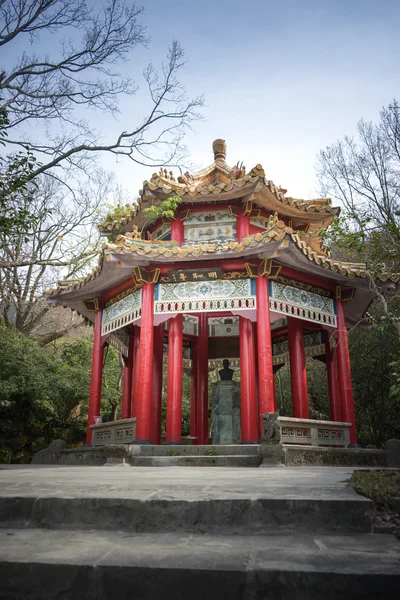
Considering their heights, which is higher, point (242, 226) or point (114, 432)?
point (242, 226)

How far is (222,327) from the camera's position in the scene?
13.5 meters

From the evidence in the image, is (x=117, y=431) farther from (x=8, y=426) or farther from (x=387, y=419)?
(x=387, y=419)

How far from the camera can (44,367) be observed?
49.9ft

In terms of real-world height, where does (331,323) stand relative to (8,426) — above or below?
above

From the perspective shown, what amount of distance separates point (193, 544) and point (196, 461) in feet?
17.9

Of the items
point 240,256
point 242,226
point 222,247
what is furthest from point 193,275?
point 242,226

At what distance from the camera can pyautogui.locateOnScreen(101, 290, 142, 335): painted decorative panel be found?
388 inches

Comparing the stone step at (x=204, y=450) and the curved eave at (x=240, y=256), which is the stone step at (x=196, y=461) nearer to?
the stone step at (x=204, y=450)

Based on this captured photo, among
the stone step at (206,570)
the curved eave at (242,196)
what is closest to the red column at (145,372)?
the curved eave at (242,196)

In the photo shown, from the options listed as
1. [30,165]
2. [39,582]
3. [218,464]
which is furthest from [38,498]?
[30,165]

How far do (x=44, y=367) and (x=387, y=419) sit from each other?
13210 millimetres

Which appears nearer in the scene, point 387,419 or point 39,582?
point 39,582

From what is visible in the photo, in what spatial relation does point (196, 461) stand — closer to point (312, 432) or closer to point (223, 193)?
point (312, 432)

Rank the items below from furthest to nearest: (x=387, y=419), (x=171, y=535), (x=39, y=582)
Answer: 1. (x=387, y=419)
2. (x=171, y=535)
3. (x=39, y=582)
